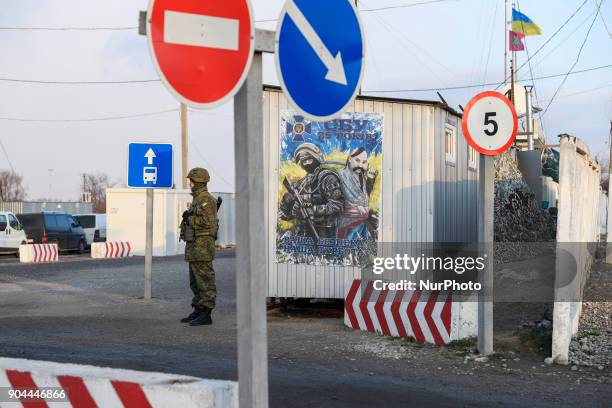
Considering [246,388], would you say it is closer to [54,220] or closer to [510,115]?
[510,115]

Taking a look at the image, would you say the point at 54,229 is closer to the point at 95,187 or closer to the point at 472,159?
the point at 472,159

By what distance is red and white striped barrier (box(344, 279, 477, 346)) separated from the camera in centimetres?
901

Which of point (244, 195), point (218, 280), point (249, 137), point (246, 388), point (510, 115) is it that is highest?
point (510, 115)

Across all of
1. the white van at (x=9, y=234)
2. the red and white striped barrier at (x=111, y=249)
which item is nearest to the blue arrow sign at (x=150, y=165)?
the red and white striped barrier at (x=111, y=249)

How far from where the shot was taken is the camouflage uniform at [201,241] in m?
10.6

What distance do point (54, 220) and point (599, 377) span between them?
28126 millimetres

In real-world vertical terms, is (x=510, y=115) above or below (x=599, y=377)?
above

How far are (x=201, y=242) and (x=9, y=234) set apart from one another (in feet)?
70.8

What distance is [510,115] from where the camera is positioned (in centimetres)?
814

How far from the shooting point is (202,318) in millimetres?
10578

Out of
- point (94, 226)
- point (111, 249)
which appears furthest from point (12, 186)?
point (111, 249)

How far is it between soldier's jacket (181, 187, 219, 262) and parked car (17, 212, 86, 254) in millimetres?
22322

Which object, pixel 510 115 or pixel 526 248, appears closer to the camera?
pixel 510 115

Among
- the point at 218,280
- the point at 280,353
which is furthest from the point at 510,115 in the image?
the point at 218,280
